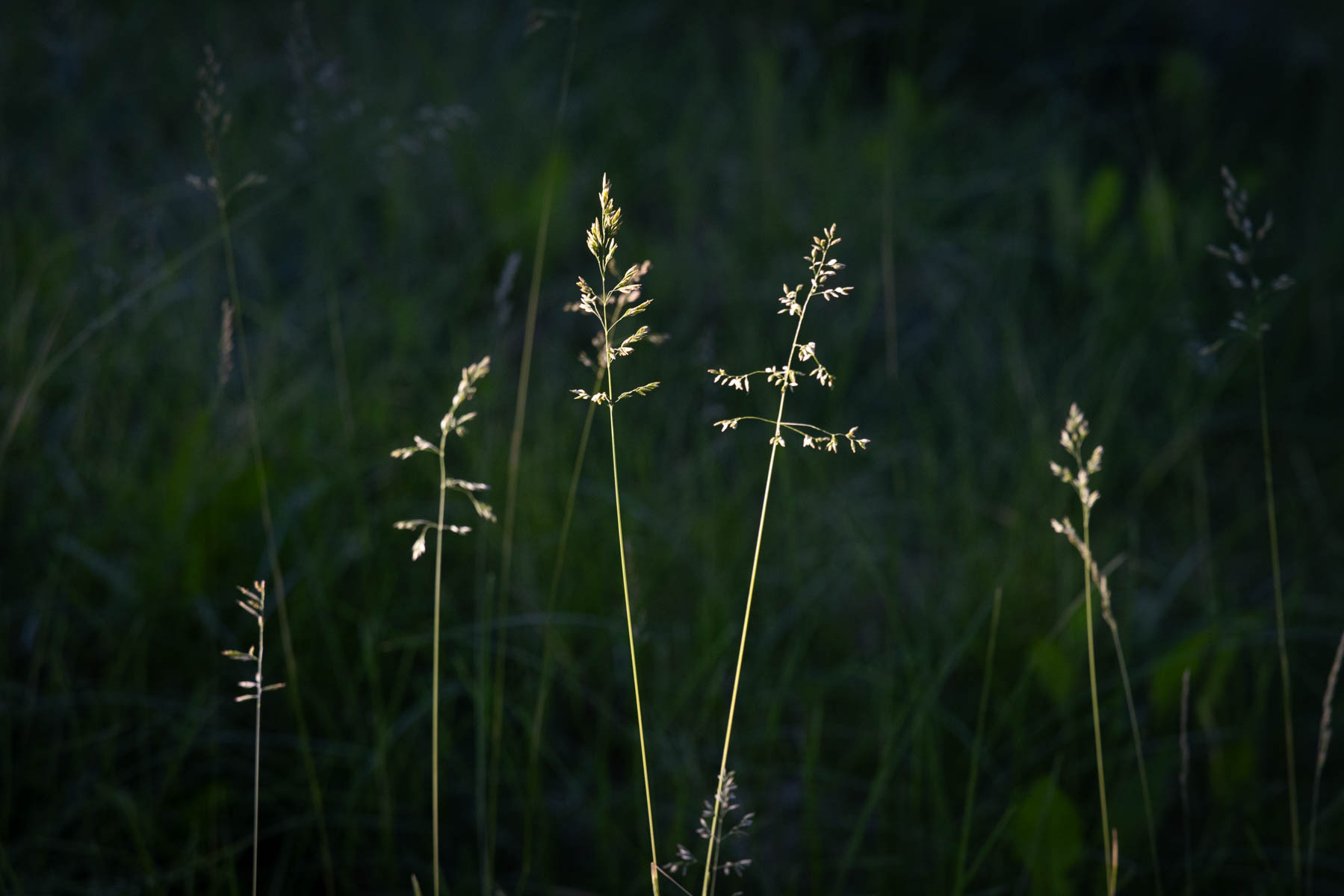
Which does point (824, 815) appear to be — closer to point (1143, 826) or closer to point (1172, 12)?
point (1143, 826)

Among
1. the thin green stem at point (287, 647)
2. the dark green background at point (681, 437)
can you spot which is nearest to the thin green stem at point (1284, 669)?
the dark green background at point (681, 437)

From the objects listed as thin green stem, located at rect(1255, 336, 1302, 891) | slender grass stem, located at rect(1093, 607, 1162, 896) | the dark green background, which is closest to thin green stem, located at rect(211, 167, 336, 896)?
the dark green background

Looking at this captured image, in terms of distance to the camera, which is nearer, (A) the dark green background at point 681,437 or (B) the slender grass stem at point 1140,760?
(B) the slender grass stem at point 1140,760

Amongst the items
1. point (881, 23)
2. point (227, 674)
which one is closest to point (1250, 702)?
point (227, 674)

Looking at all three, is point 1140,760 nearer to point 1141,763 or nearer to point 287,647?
point 1141,763

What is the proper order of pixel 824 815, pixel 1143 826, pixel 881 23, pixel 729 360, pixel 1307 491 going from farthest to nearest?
pixel 881 23 → pixel 729 360 → pixel 1307 491 → pixel 824 815 → pixel 1143 826

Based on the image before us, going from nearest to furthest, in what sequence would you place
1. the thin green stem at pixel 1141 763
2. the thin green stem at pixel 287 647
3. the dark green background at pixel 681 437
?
the thin green stem at pixel 1141 763 → the thin green stem at pixel 287 647 → the dark green background at pixel 681 437

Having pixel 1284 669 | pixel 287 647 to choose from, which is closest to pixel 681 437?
pixel 287 647

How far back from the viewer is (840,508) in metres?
1.73

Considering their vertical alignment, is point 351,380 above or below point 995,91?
below

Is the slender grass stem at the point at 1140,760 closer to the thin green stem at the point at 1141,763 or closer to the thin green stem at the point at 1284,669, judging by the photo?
the thin green stem at the point at 1141,763

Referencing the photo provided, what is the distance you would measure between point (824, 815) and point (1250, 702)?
716mm

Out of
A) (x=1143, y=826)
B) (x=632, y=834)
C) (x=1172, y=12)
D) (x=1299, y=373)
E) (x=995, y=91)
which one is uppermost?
(x=1172, y=12)

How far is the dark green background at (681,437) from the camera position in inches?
50.4
